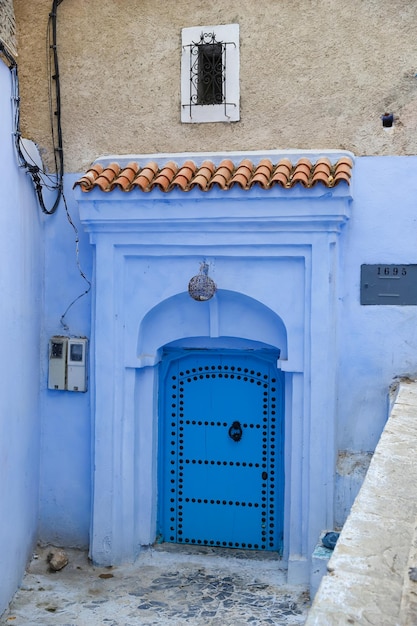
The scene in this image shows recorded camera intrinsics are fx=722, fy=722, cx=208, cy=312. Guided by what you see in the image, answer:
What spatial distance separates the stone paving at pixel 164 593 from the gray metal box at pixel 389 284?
9.50ft

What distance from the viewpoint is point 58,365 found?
7691mm

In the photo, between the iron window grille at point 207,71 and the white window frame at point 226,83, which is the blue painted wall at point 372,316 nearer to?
the white window frame at point 226,83

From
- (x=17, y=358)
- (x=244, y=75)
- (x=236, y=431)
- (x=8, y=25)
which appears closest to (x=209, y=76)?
(x=244, y=75)

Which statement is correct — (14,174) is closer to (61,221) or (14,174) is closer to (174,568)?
→ (61,221)

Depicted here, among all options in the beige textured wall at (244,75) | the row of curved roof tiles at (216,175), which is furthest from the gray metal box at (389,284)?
the beige textured wall at (244,75)

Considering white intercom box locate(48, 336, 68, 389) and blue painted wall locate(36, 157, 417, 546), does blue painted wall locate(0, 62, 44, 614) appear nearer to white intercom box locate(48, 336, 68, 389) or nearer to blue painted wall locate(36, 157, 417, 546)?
white intercom box locate(48, 336, 68, 389)

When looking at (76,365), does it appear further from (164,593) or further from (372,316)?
(372,316)

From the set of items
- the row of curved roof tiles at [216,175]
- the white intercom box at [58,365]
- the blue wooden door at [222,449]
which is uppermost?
the row of curved roof tiles at [216,175]

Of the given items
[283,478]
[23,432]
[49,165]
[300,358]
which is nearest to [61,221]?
[49,165]

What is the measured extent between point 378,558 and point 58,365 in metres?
5.44

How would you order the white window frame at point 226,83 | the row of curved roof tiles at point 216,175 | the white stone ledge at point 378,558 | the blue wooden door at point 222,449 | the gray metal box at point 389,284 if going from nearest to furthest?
the white stone ledge at point 378,558 → the row of curved roof tiles at point 216,175 → the gray metal box at point 389,284 → the white window frame at point 226,83 → the blue wooden door at point 222,449

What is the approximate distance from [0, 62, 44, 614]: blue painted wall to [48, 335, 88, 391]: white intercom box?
0.55ft

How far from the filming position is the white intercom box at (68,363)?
7.64 metres

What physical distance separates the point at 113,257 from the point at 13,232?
1012mm
